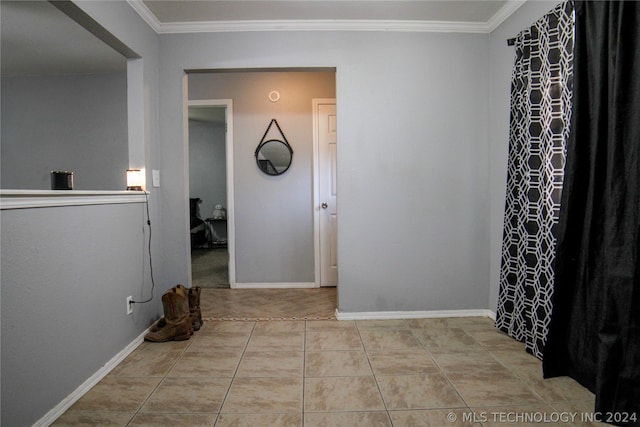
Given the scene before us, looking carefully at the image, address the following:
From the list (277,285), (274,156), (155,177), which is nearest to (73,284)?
(155,177)

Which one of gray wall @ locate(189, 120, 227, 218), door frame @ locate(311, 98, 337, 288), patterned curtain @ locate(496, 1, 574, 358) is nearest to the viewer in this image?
patterned curtain @ locate(496, 1, 574, 358)

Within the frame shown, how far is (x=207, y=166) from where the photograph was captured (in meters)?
7.18

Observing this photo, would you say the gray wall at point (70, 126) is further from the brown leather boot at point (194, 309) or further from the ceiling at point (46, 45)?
the brown leather boot at point (194, 309)

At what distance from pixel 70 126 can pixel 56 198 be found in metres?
2.91

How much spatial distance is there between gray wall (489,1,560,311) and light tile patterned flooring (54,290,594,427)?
Answer: 24.8 inches

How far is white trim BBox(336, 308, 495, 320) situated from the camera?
275 centimetres

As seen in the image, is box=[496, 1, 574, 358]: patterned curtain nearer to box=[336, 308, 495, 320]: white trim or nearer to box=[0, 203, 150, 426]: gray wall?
box=[336, 308, 495, 320]: white trim

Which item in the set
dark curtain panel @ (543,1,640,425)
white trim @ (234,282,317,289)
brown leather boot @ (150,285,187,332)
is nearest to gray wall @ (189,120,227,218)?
white trim @ (234,282,317,289)

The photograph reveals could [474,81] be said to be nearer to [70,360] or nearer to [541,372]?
[541,372]

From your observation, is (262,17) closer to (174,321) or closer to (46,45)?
(46,45)

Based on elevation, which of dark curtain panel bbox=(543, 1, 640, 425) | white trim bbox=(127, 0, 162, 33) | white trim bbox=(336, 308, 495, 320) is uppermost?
white trim bbox=(127, 0, 162, 33)

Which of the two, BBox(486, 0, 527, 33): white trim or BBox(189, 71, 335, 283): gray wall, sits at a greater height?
BBox(486, 0, 527, 33): white trim

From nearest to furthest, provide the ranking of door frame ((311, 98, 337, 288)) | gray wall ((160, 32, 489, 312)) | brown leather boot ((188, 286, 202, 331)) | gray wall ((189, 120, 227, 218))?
brown leather boot ((188, 286, 202, 331)), gray wall ((160, 32, 489, 312)), door frame ((311, 98, 337, 288)), gray wall ((189, 120, 227, 218))

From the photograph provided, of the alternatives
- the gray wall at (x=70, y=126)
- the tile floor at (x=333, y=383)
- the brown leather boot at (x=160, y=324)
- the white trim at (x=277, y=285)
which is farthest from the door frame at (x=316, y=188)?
the gray wall at (x=70, y=126)
